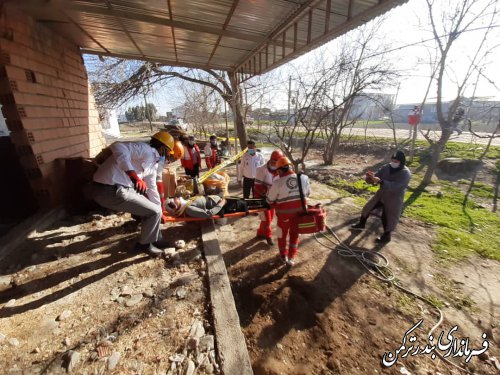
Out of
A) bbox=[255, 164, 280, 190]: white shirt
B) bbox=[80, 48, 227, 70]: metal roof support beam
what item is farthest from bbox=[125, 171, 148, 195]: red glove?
bbox=[80, 48, 227, 70]: metal roof support beam

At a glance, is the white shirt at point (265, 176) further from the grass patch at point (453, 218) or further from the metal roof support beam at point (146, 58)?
the metal roof support beam at point (146, 58)

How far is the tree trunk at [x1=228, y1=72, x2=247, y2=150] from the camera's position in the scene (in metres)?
7.48

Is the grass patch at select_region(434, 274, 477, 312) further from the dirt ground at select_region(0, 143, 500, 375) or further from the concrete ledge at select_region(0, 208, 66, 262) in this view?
the concrete ledge at select_region(0, 208, 66, 262)

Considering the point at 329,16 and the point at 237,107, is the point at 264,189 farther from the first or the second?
the point at 237,107

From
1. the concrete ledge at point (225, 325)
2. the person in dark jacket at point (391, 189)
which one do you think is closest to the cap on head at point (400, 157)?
the person in dark jacket at point (391, 189)

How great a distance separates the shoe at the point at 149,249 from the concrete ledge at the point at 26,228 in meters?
1.49

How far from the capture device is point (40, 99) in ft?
12.4

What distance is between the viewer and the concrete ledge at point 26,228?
2.96 metres

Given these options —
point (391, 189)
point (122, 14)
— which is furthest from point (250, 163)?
point (122, 14)

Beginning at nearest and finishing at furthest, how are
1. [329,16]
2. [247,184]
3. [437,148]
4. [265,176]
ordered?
[329,16] → [265,176] → [247,184] → [437,148]

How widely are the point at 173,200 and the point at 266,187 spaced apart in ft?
5.55

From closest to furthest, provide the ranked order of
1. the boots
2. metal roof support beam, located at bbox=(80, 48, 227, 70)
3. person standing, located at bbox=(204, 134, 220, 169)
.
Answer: the boots < metal roof support beam, located at bbox=(80, 48, 227, 70) < person standing, located at bbox=(204, 134, 220, 169)

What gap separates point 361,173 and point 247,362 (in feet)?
33.8

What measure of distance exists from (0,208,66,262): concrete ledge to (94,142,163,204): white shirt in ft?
4.70
